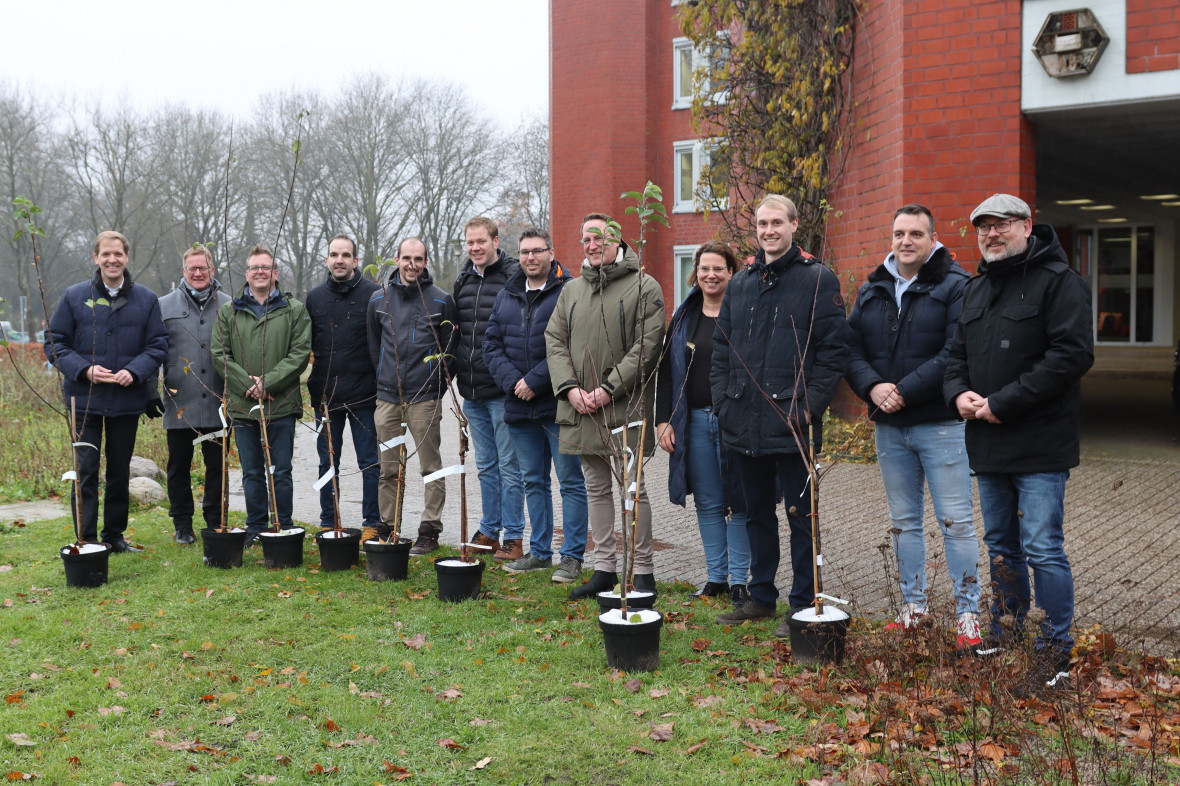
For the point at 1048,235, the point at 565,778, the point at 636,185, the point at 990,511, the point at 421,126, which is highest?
the point at 421,126

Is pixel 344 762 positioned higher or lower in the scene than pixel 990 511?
lower

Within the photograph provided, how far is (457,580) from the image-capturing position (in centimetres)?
586

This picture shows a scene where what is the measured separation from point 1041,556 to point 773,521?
4.73 ft

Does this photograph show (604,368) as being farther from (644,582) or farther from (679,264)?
(679,264)

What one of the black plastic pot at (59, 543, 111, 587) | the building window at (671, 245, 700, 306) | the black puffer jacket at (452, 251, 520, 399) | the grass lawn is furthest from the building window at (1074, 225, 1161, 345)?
the black plastic pot at (59, 543, 111, 587)

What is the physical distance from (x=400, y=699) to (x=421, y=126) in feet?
152

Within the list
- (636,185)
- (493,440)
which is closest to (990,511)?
(493,440)

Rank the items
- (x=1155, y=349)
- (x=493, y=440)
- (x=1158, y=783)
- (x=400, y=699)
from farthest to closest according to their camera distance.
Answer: (x=1155, y=349) < (x=493, y=440) < (x=400, y=699) < (x=1158, y=783)

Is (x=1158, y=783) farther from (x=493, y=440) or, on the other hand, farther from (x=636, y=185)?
(x=636, y=185)

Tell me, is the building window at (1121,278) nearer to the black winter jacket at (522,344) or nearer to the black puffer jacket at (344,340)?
the black winter jacket at (522,344)

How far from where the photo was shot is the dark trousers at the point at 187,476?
7.52 m

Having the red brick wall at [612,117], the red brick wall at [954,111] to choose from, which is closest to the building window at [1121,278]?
the red brick wall at [612,117]

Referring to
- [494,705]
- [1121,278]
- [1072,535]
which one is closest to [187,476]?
[494,705]

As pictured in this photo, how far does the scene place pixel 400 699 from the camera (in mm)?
4379
